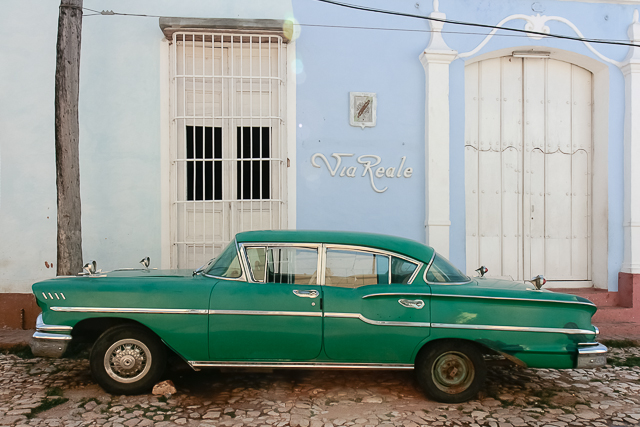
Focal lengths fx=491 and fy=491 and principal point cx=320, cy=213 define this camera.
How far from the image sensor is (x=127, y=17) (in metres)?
6.39

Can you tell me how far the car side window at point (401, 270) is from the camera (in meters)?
3.91

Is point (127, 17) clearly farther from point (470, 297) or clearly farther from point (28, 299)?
point (470, 297)

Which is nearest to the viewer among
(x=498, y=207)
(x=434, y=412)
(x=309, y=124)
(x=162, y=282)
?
(x=434, y=412)

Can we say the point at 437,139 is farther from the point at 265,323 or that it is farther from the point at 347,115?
the point at 265,323

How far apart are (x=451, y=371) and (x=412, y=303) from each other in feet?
2.07

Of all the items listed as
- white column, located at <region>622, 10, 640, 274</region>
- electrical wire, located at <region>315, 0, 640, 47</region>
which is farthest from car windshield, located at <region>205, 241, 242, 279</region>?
white column, located at <region>622, 10, 640, 274</region>

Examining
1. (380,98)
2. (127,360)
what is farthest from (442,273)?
(380,98)

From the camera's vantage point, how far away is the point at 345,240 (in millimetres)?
3969

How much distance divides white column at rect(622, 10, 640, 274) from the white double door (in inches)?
19.3

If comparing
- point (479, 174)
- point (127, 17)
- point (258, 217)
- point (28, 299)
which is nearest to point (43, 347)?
point (28, 299)

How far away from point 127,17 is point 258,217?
10.2 ft

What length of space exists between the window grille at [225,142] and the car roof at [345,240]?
251cm

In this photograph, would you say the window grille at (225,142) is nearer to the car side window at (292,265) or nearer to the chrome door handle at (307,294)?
the car side window at (292,265)

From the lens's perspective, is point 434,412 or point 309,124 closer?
point 434,412
